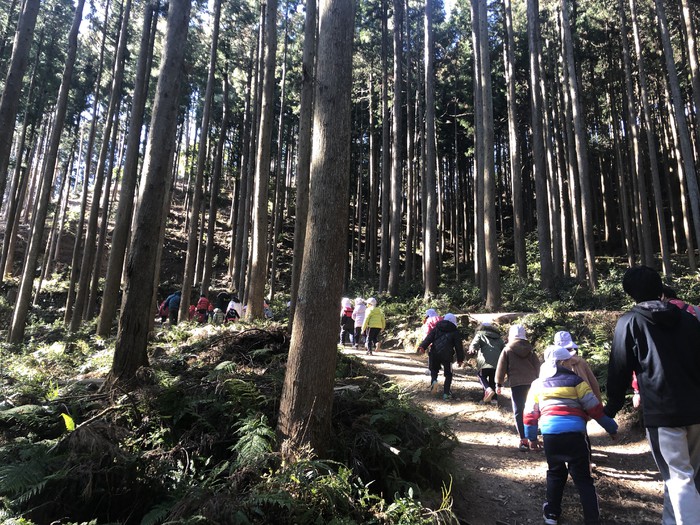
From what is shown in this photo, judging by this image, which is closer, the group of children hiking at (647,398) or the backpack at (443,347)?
the group of children hiking at (647,398)

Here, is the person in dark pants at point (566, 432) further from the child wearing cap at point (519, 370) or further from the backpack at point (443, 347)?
the backpack at point (443, 347)

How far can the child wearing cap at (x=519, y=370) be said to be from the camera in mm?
5918

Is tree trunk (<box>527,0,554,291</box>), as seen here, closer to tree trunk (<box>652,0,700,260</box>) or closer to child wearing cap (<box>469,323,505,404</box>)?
tree trunk (<box>652,0,700,260</box>)

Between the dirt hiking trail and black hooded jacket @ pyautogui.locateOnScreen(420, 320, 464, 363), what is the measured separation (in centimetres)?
92

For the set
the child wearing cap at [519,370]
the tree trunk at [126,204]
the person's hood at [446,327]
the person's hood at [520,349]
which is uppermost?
the tree trunk at [126,204]

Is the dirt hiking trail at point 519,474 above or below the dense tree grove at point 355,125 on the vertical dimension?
below

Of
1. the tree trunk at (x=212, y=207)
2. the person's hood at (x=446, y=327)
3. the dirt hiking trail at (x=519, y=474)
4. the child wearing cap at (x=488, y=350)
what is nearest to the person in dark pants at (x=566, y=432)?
the dirt hiking trail at (x=519, y=474)

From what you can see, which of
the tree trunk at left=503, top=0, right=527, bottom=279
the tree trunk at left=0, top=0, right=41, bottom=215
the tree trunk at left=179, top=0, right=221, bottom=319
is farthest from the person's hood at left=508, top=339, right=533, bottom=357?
the tree trunk at left=503, top=0, right=527, bottom=279

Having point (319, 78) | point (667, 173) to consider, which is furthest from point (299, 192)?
point (667, 173)

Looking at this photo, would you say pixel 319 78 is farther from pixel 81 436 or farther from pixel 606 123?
pixel 606 123

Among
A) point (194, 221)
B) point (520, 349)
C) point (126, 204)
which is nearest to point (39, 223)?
point (194, 221)

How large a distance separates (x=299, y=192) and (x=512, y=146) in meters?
11.3

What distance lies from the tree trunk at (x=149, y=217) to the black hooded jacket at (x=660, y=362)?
4949 millimetres

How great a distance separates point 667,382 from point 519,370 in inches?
119
